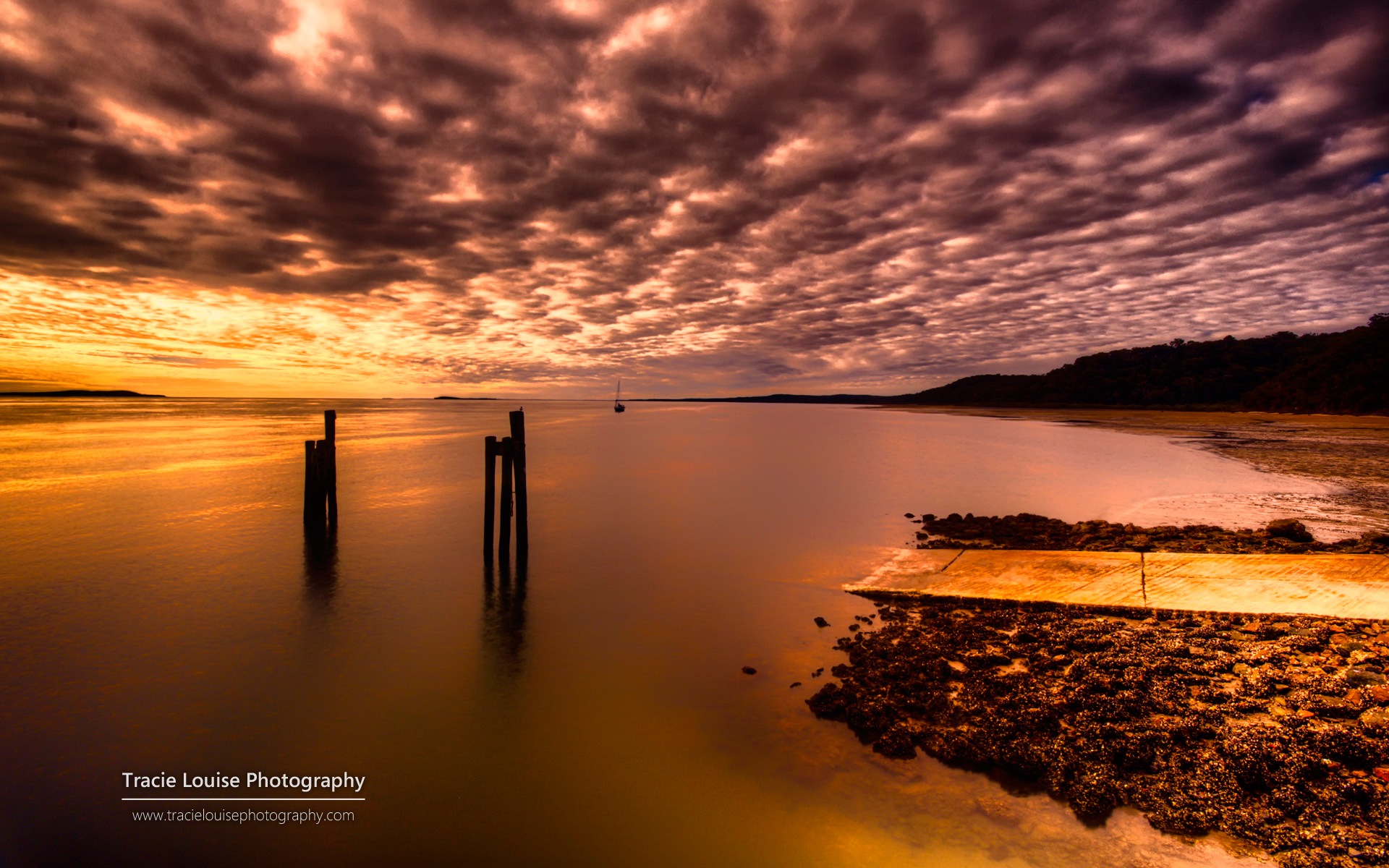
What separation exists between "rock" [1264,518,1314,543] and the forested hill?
79.3m

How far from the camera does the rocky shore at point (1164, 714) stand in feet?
16.5

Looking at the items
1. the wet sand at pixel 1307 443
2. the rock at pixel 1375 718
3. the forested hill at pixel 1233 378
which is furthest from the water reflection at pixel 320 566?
the forested hill at pixel 1233 378

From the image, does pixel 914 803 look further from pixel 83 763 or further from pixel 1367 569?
pixel 1367 569

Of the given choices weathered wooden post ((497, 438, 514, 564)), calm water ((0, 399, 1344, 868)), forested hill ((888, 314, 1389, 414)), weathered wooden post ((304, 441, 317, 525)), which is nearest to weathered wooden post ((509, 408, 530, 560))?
weathered wooden post ((497, 438, 514, 564))

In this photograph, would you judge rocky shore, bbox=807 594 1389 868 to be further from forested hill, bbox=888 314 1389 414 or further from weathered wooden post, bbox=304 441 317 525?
forested hill, bbox=888 314 1389 414

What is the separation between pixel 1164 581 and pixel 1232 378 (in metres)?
137

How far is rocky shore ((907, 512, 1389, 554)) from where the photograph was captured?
13570mm

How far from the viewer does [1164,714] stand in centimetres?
643

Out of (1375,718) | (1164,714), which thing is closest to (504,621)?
(1164,714)

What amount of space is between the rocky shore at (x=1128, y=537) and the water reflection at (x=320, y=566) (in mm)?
14772

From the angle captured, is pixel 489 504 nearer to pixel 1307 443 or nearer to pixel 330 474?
pixel 330 474

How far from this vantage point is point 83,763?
6953mm

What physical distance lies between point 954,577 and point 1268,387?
379 feet

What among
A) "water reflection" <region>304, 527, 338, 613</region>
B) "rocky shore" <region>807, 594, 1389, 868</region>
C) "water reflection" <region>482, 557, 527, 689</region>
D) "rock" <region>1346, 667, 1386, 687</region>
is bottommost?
"water reflection" <region>482, 557, 527, 689</region>
